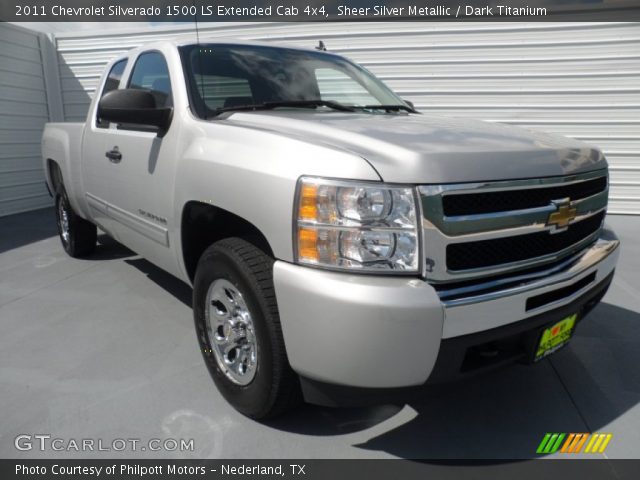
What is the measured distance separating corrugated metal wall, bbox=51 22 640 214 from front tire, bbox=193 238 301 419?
6.56 m

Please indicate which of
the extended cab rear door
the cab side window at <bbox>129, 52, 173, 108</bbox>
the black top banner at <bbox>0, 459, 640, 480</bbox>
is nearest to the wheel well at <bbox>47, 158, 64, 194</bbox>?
the extended cab rear door

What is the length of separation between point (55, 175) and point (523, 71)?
6.71 metres

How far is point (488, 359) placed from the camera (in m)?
1.88

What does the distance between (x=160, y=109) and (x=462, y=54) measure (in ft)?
20.9

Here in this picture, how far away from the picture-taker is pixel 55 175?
5.02 m

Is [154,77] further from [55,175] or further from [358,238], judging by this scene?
[55,175]

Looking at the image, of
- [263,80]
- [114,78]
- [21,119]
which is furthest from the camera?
[21,119]

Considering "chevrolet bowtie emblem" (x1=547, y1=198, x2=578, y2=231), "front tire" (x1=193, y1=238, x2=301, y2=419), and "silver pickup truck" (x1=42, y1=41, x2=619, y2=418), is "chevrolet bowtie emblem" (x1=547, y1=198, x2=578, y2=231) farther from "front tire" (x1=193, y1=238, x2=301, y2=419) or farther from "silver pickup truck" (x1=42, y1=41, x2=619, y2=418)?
"front tire" (x1=193, y1=238, x2=301, y2=419)

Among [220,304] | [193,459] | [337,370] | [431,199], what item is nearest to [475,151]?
[431,199]

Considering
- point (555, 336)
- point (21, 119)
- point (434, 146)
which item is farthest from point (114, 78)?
point (21, 119)

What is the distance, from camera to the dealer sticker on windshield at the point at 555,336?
6.61 ft

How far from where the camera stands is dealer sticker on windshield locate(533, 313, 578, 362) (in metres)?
2.02

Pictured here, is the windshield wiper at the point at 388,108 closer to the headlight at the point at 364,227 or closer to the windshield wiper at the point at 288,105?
the windshield wiper at the point at 288,105

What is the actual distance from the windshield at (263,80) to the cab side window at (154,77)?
0.65 ft
